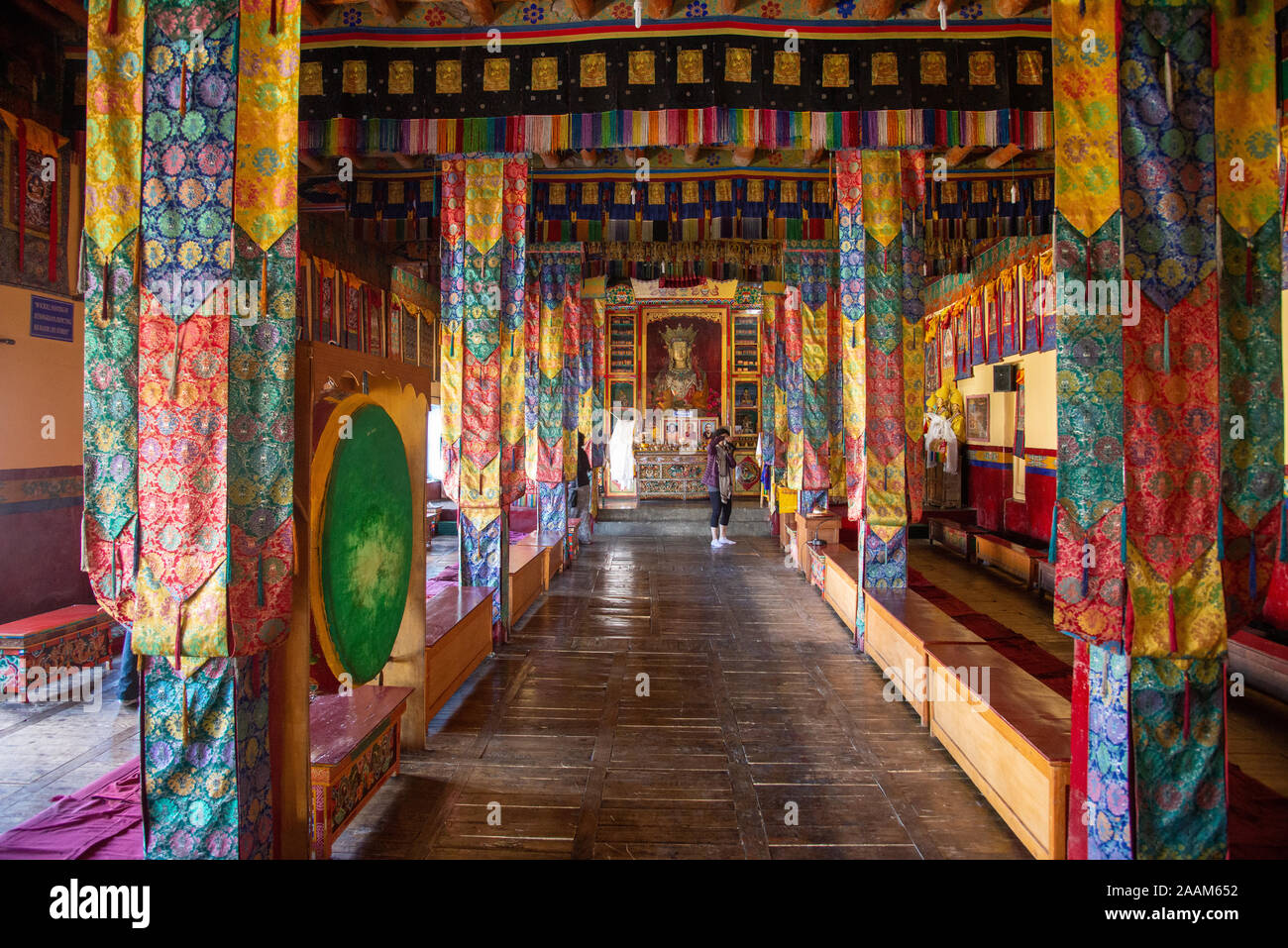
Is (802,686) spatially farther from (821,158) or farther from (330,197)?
(330,197)

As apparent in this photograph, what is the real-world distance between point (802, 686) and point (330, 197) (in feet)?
22.2

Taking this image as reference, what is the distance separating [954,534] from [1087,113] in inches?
306

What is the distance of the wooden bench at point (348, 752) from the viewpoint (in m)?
2.53

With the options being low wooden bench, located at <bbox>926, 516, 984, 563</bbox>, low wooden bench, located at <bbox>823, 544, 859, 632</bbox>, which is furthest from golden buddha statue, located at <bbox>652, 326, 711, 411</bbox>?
low wooden bench, located at <bbox>823, 544, 859, 632</bbox>

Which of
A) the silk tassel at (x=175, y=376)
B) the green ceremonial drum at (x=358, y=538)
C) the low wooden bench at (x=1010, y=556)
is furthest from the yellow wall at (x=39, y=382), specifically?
the low wooden bench at (x=1010, y=556)

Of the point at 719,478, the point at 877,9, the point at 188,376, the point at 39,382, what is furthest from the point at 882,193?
the point at 39,382

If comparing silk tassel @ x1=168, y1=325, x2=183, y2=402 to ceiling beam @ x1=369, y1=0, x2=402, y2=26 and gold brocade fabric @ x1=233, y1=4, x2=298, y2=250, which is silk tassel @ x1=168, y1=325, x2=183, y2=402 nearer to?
gold brocade fabric @ x1=233, y1=4, x2=298, y2=250

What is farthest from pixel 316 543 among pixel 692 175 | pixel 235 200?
pixel 692 175

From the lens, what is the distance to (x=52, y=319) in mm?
4938

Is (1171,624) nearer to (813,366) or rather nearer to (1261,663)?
(1261,663)

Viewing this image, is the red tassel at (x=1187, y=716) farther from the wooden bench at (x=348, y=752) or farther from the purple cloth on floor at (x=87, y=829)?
the purple cloth on floor at (x=87, y=829)

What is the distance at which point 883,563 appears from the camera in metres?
5.41

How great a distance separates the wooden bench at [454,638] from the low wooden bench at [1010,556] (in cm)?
529

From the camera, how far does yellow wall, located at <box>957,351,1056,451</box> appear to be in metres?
8.24
